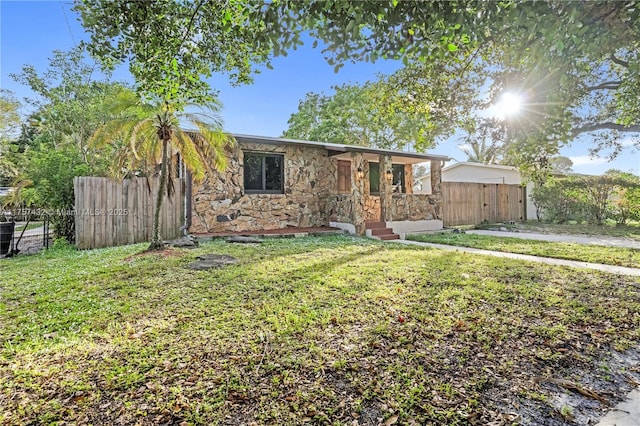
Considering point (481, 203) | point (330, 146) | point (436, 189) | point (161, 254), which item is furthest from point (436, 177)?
point (161, 254)

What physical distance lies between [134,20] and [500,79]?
7280mm

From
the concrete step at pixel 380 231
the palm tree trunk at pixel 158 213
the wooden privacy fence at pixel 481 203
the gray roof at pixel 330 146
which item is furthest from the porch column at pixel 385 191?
the palm tree trunk at pixel 158 213

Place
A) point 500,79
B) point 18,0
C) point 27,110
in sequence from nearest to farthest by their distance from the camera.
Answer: point 18,0, point 500,79, point 27,110

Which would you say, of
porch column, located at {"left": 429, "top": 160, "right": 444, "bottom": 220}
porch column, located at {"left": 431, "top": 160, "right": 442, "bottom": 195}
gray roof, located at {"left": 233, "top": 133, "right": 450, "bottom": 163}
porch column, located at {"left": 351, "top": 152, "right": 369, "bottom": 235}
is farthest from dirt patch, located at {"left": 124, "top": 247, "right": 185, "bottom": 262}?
porch column, located at {"left": 431, "top": 160, "right": 442, "bottom": 195}

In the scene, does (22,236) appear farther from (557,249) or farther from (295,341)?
(557,249)

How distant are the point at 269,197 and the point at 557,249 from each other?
26.6 feet

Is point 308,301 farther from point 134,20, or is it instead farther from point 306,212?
point 306,212

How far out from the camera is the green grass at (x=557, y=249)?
6.46 meters

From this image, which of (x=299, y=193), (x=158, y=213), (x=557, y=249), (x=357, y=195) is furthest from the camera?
(x=299, y=193)

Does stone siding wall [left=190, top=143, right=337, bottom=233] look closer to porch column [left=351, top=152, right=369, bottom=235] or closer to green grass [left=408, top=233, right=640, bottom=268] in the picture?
porch column [left=351, top=152, right=369, bottom=235]

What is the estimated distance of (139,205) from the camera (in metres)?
8.59

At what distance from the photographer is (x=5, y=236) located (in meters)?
7.42

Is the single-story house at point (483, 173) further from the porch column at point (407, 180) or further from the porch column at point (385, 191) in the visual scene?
the porch column at point (385, 191)

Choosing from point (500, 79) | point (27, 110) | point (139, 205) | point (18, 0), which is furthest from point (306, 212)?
point (27, 110)
